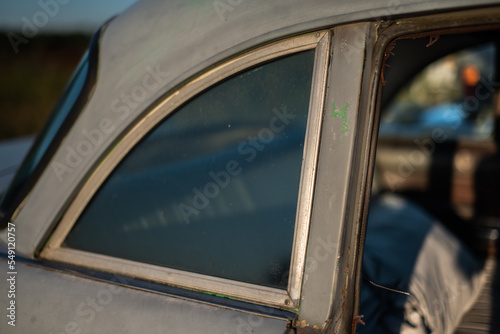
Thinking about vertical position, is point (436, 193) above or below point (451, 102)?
below

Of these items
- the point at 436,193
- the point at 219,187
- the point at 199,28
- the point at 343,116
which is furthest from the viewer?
the point at 436,193

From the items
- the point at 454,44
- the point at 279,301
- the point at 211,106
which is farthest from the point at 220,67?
the point at 454,44

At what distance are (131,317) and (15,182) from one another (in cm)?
64

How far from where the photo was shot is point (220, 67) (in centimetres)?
116

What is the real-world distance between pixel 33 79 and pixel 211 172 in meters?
18.7

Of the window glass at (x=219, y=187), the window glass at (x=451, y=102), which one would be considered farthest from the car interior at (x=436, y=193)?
the window glass at (x=219, y=187)

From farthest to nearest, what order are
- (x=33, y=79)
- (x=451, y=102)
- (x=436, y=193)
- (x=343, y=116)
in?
(x=33, y=79), (x=451, y=102), (x=436, y=193), (x=343, y=116)

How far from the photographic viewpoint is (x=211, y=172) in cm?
130

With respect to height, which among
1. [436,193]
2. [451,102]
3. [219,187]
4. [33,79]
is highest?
[451,102]

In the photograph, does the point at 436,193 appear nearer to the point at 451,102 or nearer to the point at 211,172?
the point at 451,102

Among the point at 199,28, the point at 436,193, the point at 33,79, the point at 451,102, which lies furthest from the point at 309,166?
the point at 33,79

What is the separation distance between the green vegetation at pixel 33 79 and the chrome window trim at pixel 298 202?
10625 millimetres

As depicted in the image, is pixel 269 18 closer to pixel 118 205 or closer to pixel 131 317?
pixel 118 205

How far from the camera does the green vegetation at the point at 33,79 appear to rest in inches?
476
